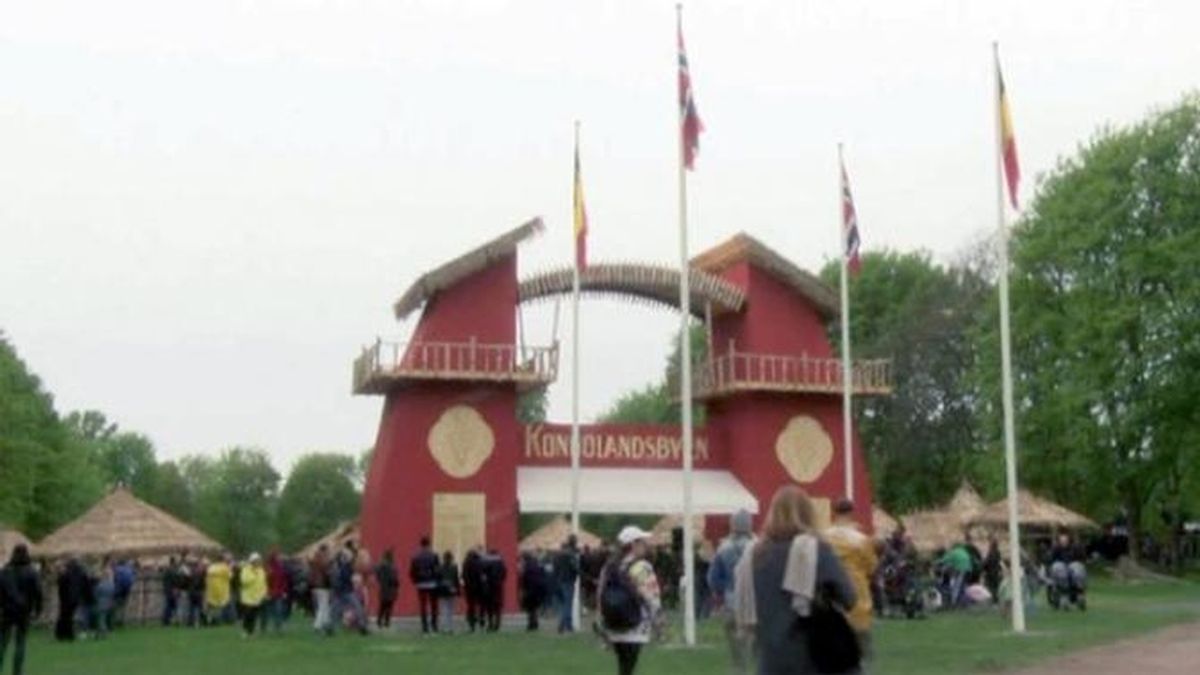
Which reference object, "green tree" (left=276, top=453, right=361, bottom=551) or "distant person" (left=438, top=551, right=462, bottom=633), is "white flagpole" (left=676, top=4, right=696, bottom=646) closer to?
"distant person" (left=438, top=551, right=462, bottom=633)

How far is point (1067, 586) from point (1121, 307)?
15858 millimetres

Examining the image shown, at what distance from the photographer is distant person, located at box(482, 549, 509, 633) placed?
30.7 meters

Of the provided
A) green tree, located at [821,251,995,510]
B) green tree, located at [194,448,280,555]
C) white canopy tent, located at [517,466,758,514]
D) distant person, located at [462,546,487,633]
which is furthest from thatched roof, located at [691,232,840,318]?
green tree, located at [194,448,280,555]

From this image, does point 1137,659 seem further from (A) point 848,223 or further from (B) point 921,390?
(B) point 921,390

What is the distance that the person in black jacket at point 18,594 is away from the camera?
18.7 m

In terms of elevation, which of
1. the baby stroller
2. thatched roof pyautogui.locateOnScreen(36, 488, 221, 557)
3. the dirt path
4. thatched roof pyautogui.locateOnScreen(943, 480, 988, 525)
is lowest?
the dirt path

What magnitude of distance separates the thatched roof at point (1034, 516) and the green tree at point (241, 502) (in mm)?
62733

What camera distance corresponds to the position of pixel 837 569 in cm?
871

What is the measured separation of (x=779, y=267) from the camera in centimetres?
3834

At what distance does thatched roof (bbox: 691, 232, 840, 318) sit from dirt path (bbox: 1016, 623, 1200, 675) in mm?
14324

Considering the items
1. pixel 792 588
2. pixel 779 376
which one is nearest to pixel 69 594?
pixel 779 376

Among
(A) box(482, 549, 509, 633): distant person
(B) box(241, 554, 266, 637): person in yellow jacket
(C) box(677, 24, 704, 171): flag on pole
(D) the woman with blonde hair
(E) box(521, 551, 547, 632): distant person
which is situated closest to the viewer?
(D) the woman with blonde hair

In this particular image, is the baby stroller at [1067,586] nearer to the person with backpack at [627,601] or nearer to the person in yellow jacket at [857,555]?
the person with backpack at [627,601]

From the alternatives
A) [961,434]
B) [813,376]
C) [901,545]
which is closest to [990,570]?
[901,545]
